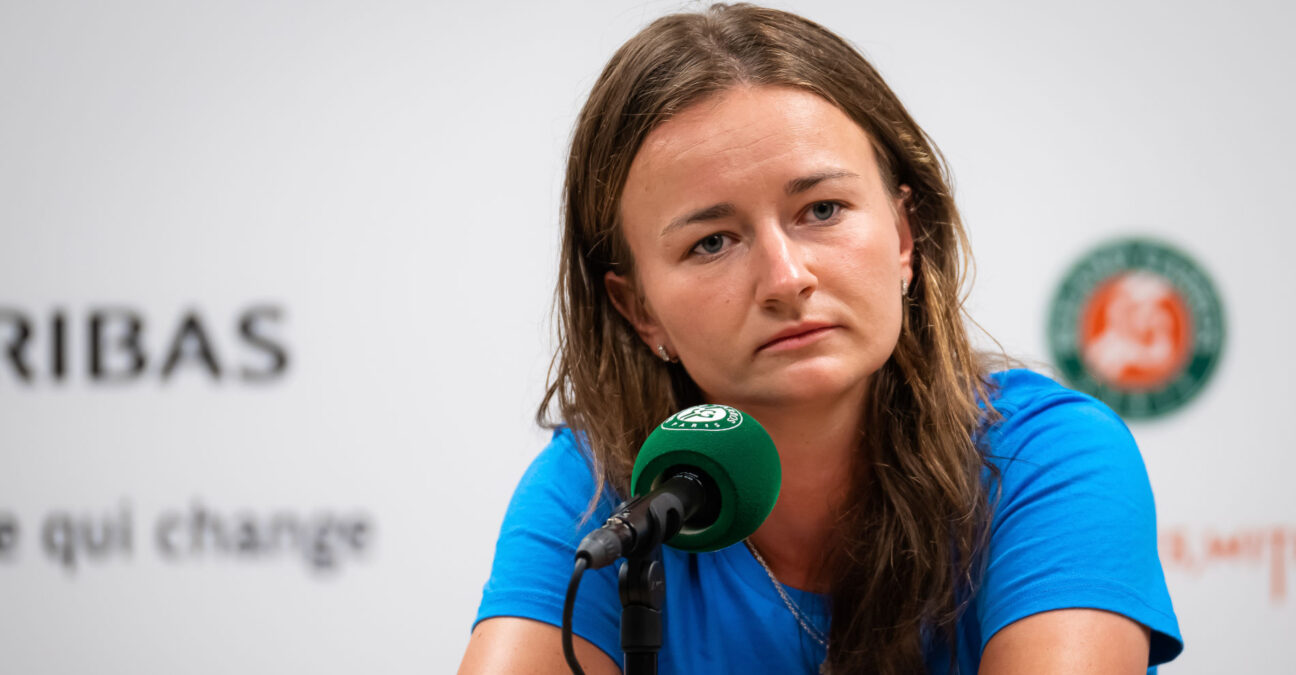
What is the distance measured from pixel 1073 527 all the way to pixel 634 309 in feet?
2.05

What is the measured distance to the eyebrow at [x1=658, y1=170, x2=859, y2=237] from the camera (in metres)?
1.15

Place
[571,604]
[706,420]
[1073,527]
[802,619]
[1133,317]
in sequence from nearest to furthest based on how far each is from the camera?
1. [571,604]
2. [706,420]
3. [1073,527]
4. [802,619]
5. [1133,317]

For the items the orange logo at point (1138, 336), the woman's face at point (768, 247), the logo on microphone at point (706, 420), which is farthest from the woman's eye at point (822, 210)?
the orange logo at point (1138, 336)

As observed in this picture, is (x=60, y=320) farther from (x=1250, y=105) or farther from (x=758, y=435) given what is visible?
A: (x=1250, y=105)

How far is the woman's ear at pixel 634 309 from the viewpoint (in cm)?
135

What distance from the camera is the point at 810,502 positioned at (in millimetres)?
1343

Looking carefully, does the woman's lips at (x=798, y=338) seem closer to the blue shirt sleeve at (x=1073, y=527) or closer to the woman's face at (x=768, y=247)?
the woman's face at (x=768, y=247)

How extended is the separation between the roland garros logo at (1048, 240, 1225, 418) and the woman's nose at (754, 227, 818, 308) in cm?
158

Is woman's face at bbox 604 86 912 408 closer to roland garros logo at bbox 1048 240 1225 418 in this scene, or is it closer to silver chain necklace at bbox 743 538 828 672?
silver chain necklace at bbox 743 538 828 672

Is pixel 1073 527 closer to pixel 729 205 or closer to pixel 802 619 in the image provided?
pixel 802 619

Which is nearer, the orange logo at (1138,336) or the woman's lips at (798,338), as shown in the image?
the woman's lips at (798,338)

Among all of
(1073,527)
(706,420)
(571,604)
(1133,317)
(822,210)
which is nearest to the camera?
(571,604)

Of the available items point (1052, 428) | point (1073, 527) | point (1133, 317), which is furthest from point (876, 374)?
point (1133, 317)

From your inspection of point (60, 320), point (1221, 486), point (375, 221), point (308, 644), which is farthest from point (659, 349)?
point (60, 320)
